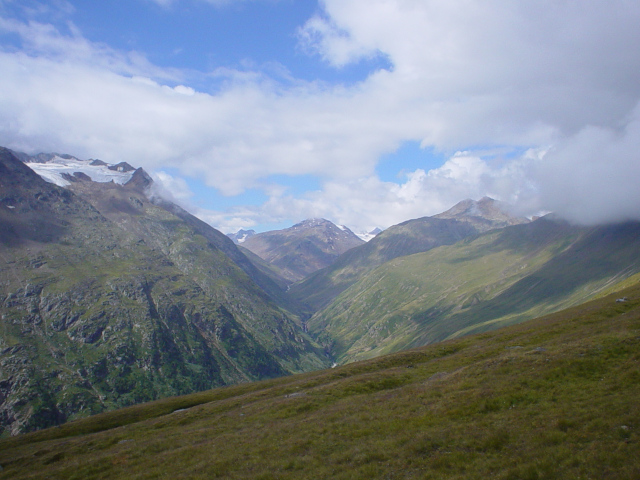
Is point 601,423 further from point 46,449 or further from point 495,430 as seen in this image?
point 46,449

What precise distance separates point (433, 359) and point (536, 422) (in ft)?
133

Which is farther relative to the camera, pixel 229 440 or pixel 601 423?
pixel 229 440

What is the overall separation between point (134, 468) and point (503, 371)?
3683cm

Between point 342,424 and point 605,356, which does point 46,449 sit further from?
point 605,356

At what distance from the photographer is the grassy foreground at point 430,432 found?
19.8m

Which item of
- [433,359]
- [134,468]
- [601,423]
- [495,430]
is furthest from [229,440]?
[433,359]

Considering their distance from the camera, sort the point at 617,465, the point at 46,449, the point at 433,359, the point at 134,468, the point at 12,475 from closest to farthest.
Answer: the point at 617,465 < the point at 134,468 < the point at 12,475 < the point at 46,449 < the point at 433,359

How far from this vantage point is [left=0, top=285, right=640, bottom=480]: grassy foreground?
19.8 metres

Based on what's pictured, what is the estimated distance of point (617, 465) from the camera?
16.9 m

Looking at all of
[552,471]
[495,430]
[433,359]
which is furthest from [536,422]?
[433,359]

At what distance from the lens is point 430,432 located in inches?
1016

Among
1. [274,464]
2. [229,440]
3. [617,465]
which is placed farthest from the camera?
[229,440]

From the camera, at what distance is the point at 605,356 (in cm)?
3281

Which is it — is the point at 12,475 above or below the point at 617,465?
below
